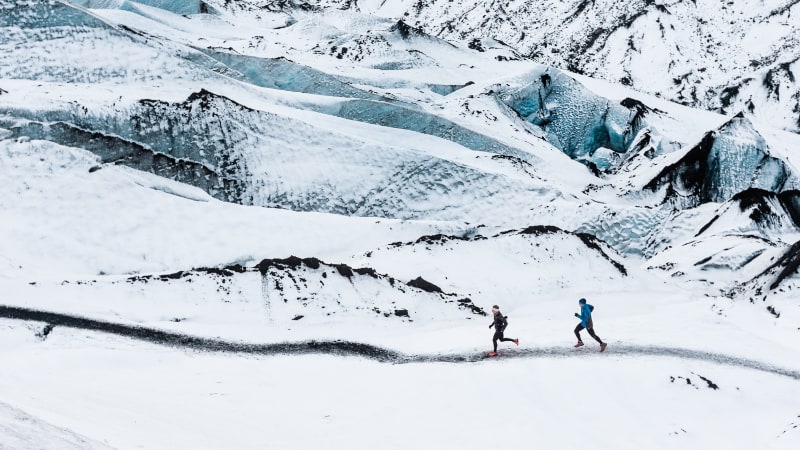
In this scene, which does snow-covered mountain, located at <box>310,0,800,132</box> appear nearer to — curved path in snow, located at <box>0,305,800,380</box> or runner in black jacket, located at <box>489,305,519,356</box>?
curved path in snow, located at <box>0,305,800,380</box>

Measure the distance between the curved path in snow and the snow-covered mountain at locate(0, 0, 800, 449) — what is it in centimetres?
8

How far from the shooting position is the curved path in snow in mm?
16641

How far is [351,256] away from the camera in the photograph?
26156 millimetres

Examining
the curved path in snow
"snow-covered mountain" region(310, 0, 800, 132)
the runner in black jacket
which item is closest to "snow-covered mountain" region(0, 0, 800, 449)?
the curved path in snow

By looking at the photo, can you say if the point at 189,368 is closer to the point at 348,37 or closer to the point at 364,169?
the point at 364,169

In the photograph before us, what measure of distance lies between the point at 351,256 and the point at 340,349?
9010mm

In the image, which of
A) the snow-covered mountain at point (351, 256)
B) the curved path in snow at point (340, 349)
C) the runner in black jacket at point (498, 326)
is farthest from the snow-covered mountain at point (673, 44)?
the runner in black jacket at point (498, 326)

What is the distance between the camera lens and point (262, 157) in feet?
109

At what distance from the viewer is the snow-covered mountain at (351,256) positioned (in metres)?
13.8

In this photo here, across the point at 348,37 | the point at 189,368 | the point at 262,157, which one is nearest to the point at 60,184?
the point at 262,157

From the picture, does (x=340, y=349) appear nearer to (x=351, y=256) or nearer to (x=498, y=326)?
(x=498, y=326)

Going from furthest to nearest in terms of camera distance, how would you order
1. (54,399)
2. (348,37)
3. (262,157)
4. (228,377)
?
(348,37)
(262,157)
(228,377)
(54,399)

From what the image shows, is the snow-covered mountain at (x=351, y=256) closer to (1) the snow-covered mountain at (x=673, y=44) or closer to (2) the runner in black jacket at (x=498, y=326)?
(2) the runner in black jacket at (x=498, y=326)

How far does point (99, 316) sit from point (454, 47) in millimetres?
57908
